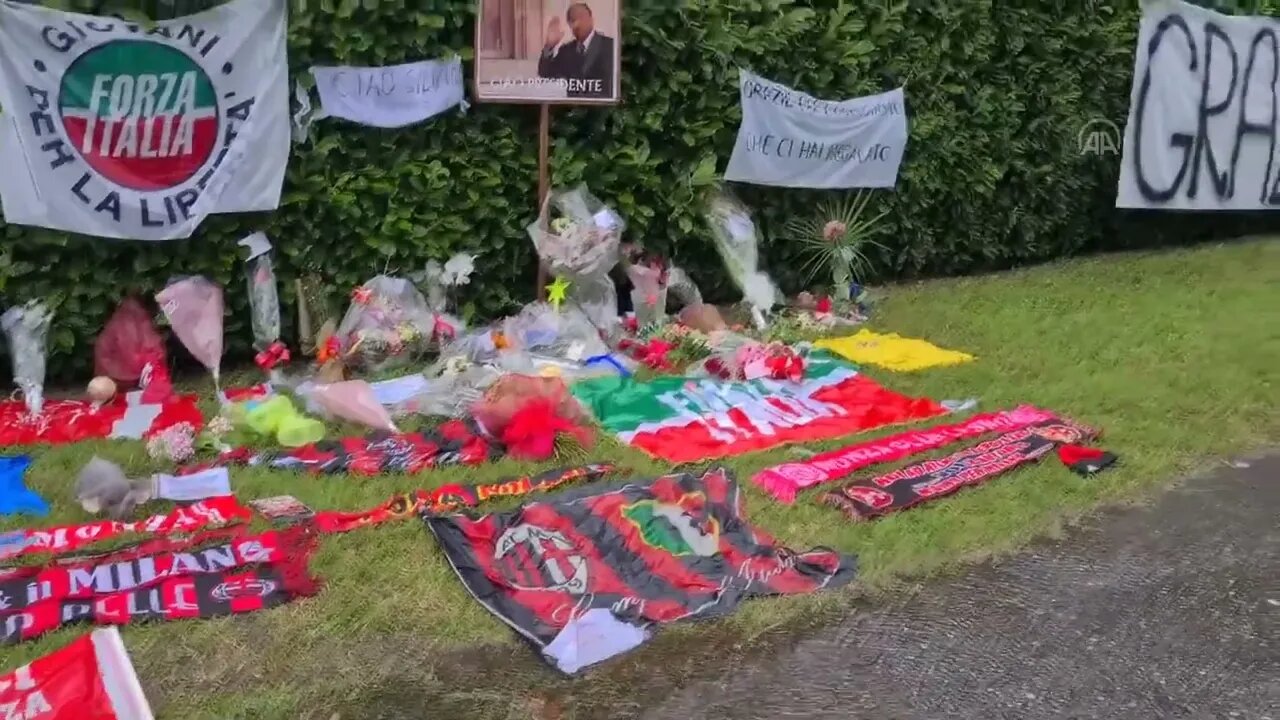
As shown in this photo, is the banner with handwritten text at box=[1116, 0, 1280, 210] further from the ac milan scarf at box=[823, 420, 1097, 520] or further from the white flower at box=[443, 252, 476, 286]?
the white flower at box=[443, 252, 476, 286]

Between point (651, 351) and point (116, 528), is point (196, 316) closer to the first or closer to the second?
point (116, 528)

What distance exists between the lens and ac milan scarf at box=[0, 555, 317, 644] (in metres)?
3.18

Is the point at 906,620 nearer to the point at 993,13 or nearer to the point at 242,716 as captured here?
the point at 242,716

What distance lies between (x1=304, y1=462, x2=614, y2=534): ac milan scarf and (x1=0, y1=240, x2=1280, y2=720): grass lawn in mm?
92

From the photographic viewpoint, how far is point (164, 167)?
546 centimetres

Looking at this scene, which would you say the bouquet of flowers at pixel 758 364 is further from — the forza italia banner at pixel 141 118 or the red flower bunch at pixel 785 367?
the forza italia banner at pixel 141 118

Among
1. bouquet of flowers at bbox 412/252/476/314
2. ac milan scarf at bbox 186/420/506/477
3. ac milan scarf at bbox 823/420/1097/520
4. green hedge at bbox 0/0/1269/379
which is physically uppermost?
green hedge at bbox 0/0/1269/379

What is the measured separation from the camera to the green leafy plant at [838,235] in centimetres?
735

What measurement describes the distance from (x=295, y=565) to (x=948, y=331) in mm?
4356

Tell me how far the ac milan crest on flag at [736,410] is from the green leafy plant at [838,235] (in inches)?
67.5

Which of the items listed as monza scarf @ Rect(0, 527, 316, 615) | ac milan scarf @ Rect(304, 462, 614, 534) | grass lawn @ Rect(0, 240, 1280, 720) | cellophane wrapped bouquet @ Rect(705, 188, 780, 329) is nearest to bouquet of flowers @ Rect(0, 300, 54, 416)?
grass lawn @ Rect(0, 240, 1280, 720)

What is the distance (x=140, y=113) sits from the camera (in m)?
5.36

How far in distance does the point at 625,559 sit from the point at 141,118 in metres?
3.38

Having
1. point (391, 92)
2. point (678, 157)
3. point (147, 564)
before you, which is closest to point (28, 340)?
point (391, 92)
